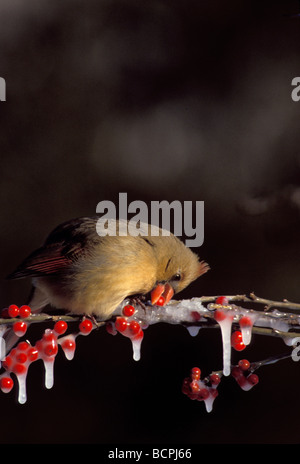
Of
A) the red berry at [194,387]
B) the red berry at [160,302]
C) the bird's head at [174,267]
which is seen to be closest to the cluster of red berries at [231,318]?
the red berry at [194,387]

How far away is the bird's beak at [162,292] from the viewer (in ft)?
3.88

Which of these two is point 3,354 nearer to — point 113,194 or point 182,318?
point 182,318

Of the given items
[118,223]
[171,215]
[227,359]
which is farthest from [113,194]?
[227,359]

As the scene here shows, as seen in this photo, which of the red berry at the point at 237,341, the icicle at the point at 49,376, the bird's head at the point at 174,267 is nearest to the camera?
the icicle at the point at 49,376

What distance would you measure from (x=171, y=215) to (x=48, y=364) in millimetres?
740

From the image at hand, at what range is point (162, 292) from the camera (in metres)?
1.25

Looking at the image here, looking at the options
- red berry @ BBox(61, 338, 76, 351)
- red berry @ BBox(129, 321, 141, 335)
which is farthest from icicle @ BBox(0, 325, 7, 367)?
red berry @ BBox(129, 321, 141, 335)

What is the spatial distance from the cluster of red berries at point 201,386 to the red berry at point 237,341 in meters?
0.09

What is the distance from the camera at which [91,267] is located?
1.25 metres

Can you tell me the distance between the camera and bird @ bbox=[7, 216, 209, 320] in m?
1.23

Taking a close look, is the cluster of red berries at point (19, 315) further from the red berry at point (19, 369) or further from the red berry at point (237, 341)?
the red berry at point (237, 341)

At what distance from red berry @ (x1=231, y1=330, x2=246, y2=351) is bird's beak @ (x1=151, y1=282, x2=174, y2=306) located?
224mm

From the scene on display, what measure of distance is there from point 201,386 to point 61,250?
0.45 meters

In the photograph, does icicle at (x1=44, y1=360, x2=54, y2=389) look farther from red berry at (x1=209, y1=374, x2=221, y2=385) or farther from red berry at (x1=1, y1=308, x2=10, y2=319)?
red berry at (x1=209, y1=374, x2=221, y2=385)
